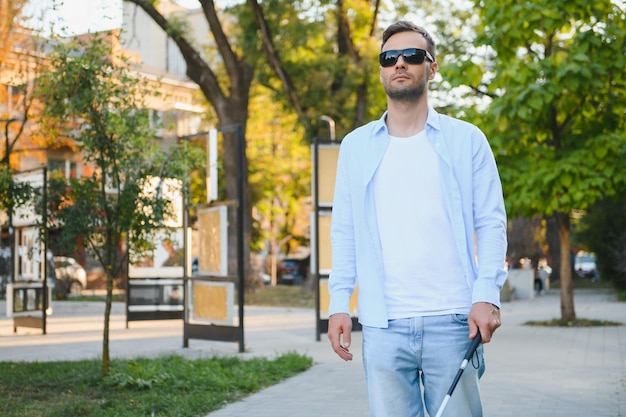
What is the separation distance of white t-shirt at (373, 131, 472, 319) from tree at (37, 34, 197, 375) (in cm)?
732

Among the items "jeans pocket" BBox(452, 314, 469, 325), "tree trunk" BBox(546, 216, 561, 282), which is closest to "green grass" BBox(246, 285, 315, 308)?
"tree trunk" BBox(546, 216, 561, 282)

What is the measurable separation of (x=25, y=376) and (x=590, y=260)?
59.7 metres

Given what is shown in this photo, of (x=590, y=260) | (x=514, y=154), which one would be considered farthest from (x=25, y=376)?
(x=590, y=260)

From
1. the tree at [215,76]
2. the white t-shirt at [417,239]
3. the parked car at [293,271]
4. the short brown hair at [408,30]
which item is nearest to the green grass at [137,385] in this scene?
the white t-shirt at [417,239]

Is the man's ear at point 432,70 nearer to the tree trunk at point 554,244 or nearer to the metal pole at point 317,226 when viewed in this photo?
the metal pole at point 317,226

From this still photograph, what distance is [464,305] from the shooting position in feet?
12.3

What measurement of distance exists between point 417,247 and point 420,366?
1.42 feet

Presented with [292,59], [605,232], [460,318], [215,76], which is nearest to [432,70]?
[460,318]

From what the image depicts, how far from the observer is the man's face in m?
3.94

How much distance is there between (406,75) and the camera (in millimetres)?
3936

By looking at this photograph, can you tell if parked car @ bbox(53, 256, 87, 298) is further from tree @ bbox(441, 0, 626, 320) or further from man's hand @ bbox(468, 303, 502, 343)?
man's hand @ bbox(468, 303, 502, 343)

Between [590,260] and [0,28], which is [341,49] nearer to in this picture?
[0,28]

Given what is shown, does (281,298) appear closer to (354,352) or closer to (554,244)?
(354,352)

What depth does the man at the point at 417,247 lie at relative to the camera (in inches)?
148
